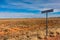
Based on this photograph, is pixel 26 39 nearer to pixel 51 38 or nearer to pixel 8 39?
pixel 8 39

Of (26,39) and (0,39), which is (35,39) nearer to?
(26,39)

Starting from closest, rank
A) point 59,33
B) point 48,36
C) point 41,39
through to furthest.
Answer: point 41,39
point 48,36
point 59,33

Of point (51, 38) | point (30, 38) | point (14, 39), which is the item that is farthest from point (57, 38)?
point (14, 39)

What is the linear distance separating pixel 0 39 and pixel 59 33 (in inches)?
236

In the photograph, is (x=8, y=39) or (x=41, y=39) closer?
(x=8, y=39)

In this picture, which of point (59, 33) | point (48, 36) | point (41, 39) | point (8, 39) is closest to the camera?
point (8, 39)

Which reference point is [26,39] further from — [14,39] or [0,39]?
[0,39]

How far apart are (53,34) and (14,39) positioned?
3.96 m

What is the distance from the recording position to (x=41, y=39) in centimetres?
1498

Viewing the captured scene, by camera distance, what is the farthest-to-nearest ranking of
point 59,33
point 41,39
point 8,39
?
point 59,33 < point 41,39 < point 8,39

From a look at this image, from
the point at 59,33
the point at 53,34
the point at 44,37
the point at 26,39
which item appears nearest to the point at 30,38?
the point at 26,39

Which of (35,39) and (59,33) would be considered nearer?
(35,39)

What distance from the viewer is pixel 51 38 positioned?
15562 millimetres

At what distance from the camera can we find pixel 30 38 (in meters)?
14.4
